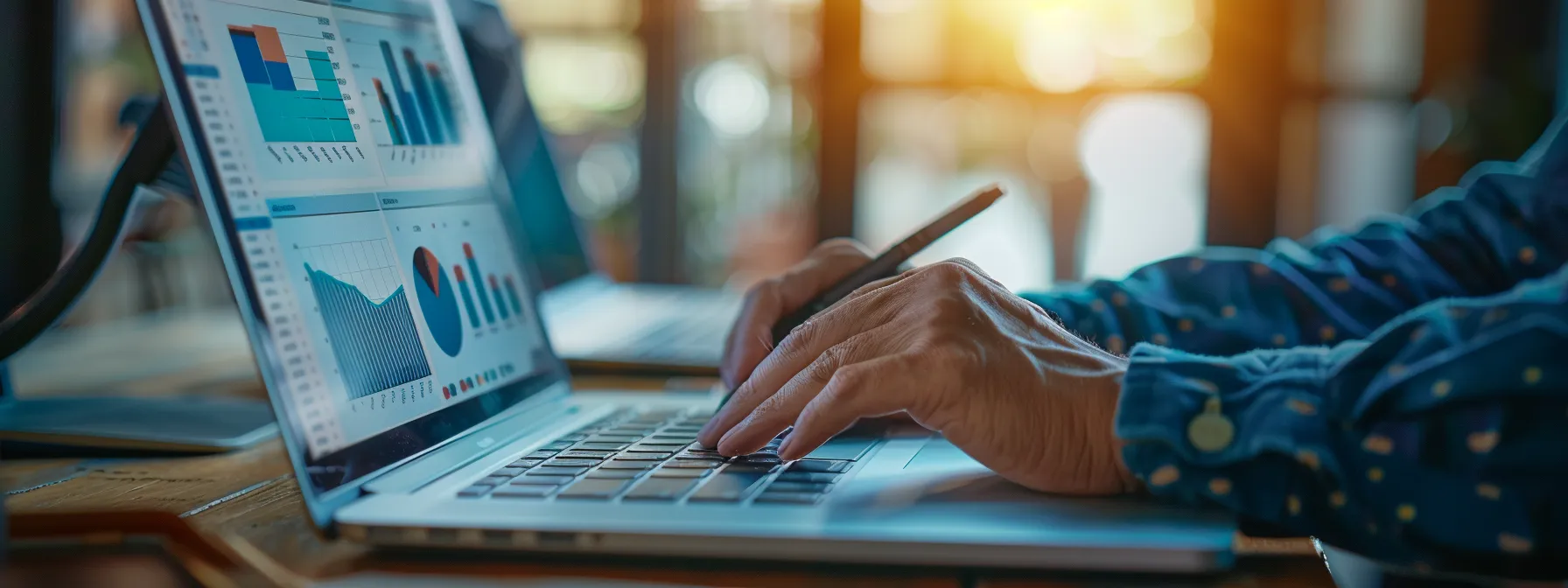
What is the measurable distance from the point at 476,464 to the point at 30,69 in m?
0.50

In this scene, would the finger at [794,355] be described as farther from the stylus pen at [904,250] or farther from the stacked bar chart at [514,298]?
the stacked bar chart at [514,298]

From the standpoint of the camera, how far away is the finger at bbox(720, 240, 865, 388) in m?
0.74

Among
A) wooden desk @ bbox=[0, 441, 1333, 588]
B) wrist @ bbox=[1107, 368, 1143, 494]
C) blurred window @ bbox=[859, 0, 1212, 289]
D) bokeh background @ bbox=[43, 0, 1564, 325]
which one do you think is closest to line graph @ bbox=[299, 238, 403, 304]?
wooden desk @ bbox=[0, 441, 1333, 588]

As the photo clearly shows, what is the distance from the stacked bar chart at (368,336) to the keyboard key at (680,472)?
14 centimetres

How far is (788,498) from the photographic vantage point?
0.49 metres

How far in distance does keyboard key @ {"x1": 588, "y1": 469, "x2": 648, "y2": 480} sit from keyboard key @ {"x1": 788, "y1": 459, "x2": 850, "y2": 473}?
78 mm

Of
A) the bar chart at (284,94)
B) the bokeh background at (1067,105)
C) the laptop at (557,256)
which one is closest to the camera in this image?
the bar chart at (284,94)

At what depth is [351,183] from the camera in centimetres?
62

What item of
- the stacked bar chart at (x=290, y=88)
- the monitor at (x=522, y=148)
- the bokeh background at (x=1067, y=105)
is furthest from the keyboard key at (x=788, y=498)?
the bokeh background at (x=1067, y=105)

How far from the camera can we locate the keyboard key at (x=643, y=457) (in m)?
0.57

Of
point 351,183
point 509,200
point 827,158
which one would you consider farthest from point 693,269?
point 351,183

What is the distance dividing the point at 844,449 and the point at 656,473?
0.43 feet

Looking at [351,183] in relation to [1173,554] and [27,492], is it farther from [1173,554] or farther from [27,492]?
[1173,554]

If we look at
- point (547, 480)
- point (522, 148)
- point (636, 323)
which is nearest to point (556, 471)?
point (547, 480)
